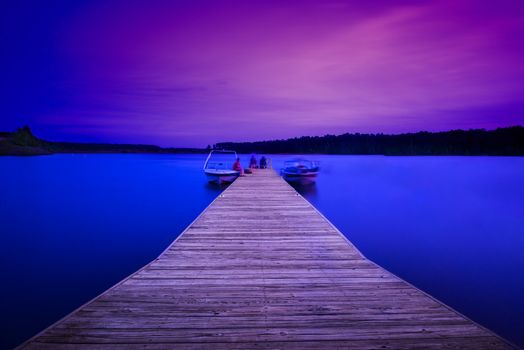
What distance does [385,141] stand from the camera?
111 m

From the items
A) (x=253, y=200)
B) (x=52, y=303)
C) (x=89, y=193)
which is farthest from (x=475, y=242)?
(x=89, y=193)

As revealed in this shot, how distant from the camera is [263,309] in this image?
3.35 meters

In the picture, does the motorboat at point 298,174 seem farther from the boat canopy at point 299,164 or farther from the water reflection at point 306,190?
the water reflection at point 306,190

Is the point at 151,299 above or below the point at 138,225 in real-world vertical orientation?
above

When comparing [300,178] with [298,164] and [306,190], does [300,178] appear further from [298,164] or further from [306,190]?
[298,164]

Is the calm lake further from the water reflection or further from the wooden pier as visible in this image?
the wooden pier

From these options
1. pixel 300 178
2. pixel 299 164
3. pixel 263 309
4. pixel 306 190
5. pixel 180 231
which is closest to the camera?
pixel 263 309

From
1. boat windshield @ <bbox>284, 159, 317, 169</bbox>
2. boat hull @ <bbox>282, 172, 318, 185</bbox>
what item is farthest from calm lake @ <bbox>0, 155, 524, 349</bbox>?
boat windshield @ <bbox>284, 159, 317, 169</bbox>

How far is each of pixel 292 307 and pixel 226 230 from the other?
3573 millimetres

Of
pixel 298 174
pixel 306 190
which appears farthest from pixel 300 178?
pixel 306 190

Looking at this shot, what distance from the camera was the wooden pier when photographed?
2809mm

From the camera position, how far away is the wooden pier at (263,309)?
2.81 m

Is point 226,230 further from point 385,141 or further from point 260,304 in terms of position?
point 385,141

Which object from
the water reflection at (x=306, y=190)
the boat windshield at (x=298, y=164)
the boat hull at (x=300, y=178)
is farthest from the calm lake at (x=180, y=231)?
the boat windshield at (x=298, y=164)
